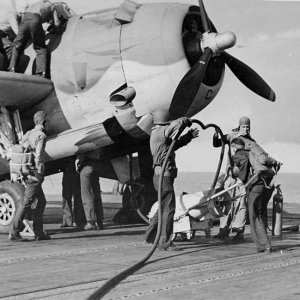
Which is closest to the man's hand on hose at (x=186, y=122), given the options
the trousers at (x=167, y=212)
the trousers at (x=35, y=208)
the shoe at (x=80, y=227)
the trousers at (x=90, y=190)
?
the trousers at (x=167, y=212)

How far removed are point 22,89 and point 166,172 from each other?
12.4 feet

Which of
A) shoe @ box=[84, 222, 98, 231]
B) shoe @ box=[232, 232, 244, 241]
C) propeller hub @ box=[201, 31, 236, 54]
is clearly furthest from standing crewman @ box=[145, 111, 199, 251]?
shoe @ box=[84, 222, 98, 231]

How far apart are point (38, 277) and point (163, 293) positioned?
1.50 meters

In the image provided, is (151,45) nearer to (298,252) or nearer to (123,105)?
(123,105)

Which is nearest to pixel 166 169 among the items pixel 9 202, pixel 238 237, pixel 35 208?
pixel 238 237

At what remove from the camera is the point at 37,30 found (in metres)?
11.6

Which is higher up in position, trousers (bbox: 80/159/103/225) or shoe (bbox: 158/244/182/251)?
trousers (bbox: 80/159/103/225)

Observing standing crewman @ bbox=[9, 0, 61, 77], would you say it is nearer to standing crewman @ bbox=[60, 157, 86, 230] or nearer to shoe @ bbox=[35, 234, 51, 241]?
standing crewman @ bbox=[60, 157, 86, 230]

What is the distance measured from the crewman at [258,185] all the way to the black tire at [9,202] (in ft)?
13.9

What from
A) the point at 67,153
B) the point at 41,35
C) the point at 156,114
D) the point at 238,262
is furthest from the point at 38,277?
the point at 41,35

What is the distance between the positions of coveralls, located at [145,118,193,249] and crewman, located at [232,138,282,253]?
2.71 feet

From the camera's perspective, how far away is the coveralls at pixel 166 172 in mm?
8727

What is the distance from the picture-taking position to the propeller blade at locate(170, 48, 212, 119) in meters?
10.5

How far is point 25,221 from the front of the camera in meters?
10.4
